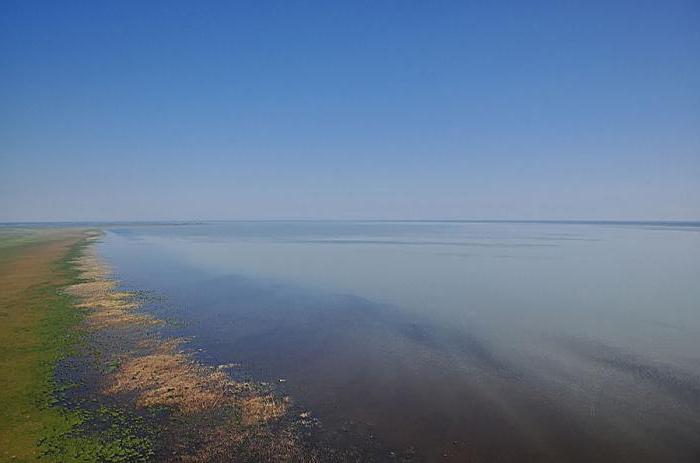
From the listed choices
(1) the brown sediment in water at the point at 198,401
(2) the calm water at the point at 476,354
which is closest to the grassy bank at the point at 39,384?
(1) the brown sediment in water at the point at 198,401

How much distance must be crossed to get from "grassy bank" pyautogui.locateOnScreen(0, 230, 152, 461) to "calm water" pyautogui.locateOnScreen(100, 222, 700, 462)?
5337 millimetres

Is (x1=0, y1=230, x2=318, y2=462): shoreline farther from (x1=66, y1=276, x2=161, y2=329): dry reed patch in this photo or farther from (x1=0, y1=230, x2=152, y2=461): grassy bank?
(x1=66, y1=276, x2=161, y2=329): dry reed patch

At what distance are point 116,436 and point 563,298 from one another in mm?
27857

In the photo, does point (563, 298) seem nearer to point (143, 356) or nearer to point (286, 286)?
point (286, 286)

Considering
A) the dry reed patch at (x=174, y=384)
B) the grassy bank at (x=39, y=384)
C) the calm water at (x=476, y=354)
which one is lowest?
the calm water at (x=476, y=354)

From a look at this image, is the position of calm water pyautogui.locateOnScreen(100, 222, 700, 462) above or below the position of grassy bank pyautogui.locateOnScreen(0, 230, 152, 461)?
below

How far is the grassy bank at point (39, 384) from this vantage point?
34.1ft

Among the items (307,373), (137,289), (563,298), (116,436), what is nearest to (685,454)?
(307,373)

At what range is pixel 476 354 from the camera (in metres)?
18.0

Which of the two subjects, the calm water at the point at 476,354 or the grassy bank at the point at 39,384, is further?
the calm water at the point at 476,354

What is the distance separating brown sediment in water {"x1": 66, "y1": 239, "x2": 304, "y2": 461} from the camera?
1065 centimetres

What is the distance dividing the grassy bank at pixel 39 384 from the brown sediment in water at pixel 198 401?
1.49m

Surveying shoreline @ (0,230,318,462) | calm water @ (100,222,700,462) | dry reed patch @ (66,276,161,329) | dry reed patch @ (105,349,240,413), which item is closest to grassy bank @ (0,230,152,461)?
shoreline @ (0,230,318,462)

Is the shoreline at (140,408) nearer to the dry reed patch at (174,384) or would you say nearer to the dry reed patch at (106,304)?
the dry reed patch at (174,384)
